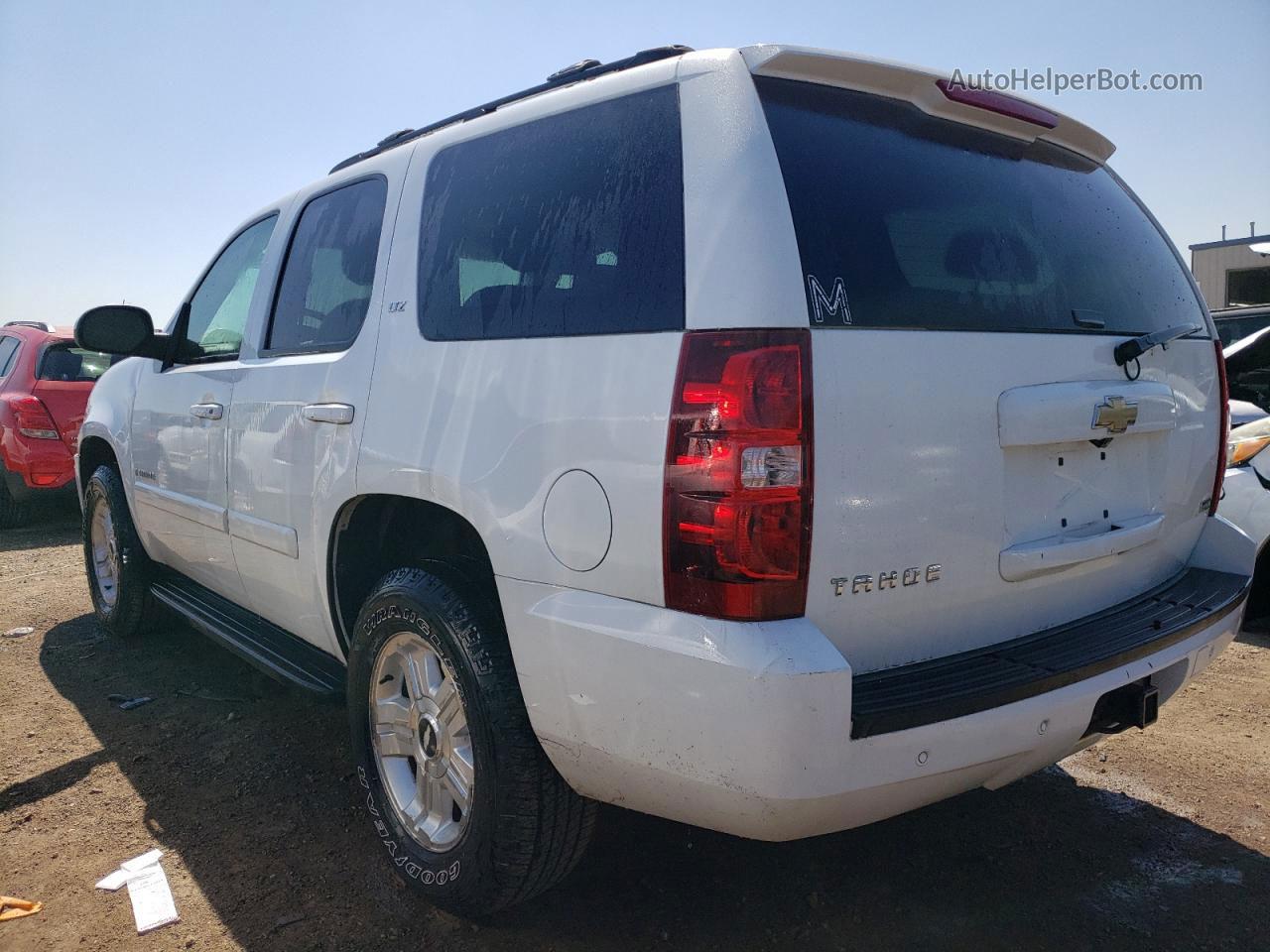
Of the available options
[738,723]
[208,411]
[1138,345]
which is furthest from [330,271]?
[1138,345]

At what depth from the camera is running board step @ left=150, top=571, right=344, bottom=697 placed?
9.86ft

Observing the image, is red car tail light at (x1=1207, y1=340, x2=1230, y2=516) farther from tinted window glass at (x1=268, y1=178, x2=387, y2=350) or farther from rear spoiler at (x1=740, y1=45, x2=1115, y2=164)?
tinted window glass at (x1=268, y1=178, x2=387, y2=350)

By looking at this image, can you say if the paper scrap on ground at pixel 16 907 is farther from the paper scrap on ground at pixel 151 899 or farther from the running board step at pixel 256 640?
the running board step at pixel 256 640

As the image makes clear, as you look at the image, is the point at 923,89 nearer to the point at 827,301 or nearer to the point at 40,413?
the point at 827,301

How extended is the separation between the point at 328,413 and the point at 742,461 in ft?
4.85

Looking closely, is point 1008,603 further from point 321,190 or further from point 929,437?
point 321,190

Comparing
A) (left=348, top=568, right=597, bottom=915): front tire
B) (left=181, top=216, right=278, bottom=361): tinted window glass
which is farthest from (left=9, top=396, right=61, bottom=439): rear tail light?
(left=348, top=568, right=597, bottom=915): front tire

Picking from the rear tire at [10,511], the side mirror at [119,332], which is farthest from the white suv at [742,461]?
the rear tire at [10,511]

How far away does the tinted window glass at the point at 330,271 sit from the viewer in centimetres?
289

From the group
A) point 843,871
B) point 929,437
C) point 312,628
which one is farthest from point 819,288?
point 312,628

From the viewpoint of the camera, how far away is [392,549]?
112 inches

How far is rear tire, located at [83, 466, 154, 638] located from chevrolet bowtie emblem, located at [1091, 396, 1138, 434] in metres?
4.20

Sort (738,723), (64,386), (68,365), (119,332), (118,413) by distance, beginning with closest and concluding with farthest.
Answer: (738,723), (119,332), (118,413), (64,386), (68,365)

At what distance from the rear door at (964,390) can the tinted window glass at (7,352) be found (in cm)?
859
